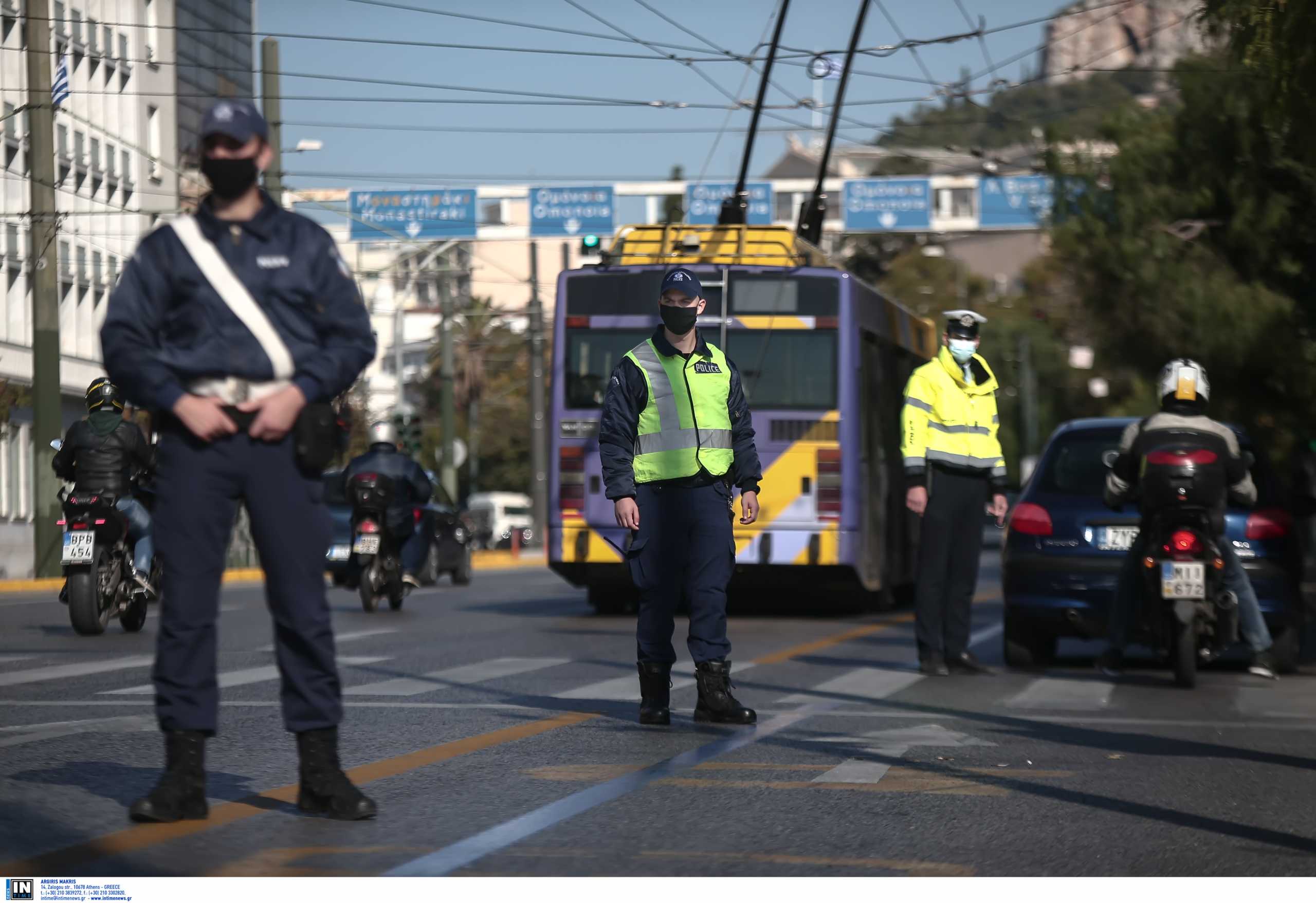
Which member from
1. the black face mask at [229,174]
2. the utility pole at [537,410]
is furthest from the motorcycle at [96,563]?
the utility pole at [537,410]

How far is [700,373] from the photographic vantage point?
8680 millimetres

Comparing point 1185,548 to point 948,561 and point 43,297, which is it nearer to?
point 948,561

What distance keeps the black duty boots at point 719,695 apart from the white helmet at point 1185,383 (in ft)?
12.9

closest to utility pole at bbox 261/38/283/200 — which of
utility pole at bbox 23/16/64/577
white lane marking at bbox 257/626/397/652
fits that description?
utility pole at bbox 23/16/64/577

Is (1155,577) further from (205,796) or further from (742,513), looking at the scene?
(205,796)

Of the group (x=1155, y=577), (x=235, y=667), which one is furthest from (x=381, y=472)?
(x=1155, y=577)

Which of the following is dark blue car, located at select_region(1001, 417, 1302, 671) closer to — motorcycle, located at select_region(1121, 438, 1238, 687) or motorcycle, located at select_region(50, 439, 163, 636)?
motorcycle, located at select_region(1121, 438, 1238, 687)

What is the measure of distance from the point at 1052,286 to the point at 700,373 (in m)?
78.0

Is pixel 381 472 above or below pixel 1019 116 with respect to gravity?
below

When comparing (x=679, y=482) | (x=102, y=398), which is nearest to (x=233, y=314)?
(x=679, y=482)

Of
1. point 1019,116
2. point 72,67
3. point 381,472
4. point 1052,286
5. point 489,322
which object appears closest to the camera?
point 381,472

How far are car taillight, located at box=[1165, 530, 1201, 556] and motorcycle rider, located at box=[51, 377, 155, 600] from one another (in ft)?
22.2

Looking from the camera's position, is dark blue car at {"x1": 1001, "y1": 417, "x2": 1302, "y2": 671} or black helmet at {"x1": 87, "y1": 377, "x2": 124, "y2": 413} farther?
black helmet at {"x1": 87, "y1": 377, "x2": 124, "y2": 413}

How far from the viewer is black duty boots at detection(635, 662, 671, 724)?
864 centimetres
